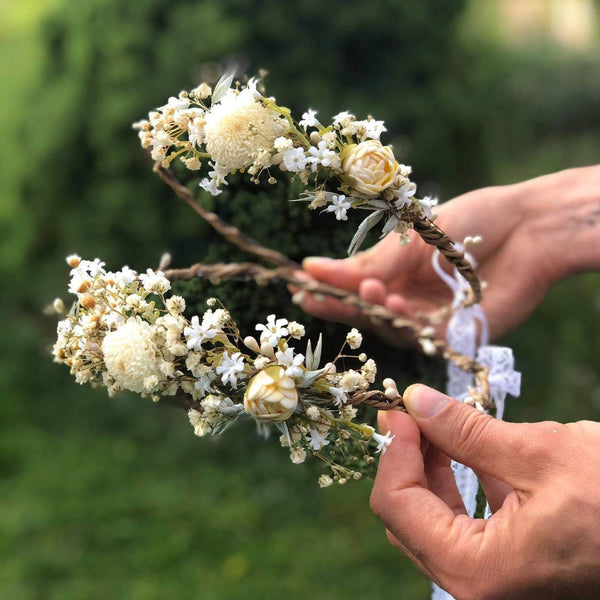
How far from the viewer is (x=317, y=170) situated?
2.96ft

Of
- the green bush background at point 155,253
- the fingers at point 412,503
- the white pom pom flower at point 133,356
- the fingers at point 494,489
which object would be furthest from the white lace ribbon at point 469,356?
the white pom pom flower at point 133,356

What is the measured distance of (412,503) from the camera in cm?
94

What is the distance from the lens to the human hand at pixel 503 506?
34.3 inches

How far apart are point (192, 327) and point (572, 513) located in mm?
550

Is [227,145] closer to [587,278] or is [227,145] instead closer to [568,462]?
[568,462]

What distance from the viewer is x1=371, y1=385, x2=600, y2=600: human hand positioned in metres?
0.87

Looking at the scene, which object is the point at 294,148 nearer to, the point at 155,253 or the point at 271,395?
the point at 271,395

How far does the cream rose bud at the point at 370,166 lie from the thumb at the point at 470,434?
30cm

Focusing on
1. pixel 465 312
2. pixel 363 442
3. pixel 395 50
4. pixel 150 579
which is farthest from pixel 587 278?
pixel 363 442

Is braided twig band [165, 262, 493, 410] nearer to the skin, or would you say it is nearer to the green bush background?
the skin

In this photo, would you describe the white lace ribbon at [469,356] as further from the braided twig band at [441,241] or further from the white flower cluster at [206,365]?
the white flower cluster at [206,365]

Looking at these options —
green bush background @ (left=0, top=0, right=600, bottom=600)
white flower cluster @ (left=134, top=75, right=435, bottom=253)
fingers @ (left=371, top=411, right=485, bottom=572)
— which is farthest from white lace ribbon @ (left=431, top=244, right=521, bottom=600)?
green bush background @ (left=0, top=0, right=600, bottom=600)

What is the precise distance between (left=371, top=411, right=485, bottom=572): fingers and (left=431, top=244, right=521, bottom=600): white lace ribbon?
0.20 m

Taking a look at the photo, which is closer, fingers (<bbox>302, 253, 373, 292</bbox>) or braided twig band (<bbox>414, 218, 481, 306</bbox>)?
braided twig band (<bbox>414, 218, 481, 306</bbox>)
